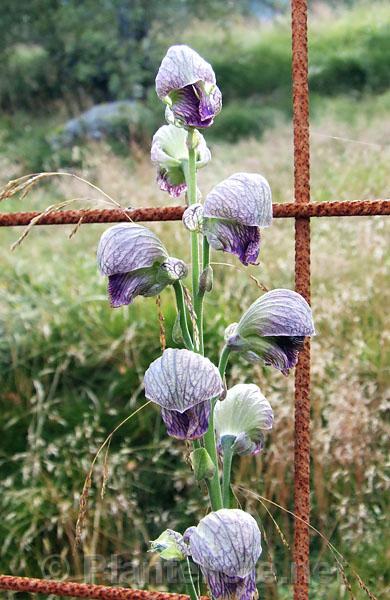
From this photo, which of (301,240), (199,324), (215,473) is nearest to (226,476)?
(215,473)

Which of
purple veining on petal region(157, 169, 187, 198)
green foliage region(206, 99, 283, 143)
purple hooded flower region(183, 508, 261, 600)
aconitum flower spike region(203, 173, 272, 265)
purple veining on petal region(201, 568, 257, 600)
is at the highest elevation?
green foliage region(206, 99, 283, 143)

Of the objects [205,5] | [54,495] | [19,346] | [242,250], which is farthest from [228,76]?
[242,250]

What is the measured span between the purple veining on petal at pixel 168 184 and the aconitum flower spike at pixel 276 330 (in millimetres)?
122

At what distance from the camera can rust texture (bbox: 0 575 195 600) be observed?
0.78 m

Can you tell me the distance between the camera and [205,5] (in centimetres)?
643

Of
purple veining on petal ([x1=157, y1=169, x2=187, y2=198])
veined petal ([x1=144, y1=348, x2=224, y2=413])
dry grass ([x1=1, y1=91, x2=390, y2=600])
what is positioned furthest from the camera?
dry grass ([x1=1, y1=91, x2=390, y2=600])

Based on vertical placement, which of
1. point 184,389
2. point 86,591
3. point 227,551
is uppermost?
point 184,389

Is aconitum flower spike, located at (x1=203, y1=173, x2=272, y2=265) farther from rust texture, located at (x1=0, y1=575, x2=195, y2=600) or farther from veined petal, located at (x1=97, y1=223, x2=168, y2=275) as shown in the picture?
rust texture, located at (x1=0, y1=575, x2=195, y2=600)

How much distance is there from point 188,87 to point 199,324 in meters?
0.18

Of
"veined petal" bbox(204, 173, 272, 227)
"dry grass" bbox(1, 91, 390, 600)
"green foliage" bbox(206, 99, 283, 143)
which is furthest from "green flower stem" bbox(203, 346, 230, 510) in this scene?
"green foliage" bbox(206, 99, 283, 143)

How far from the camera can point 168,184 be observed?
0.70m

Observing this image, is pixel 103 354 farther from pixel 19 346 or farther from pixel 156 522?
pixel 156 522

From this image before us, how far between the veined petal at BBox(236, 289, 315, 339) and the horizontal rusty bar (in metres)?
0.11

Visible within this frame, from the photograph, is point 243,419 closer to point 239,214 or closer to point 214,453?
point 214,453
